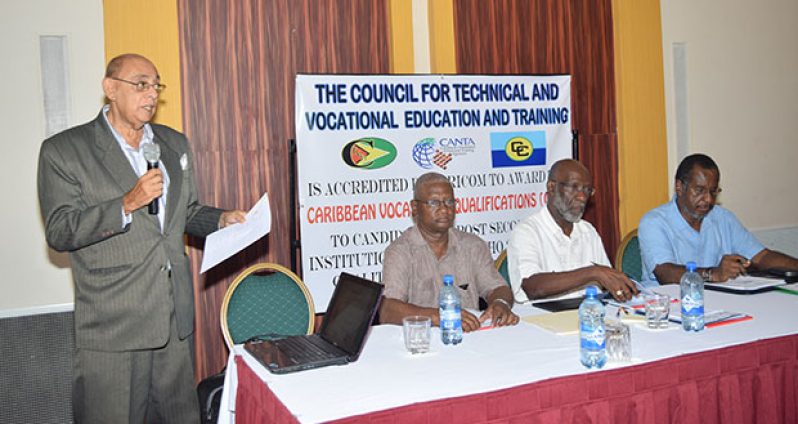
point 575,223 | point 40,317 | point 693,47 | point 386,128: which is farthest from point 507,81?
point 40,317

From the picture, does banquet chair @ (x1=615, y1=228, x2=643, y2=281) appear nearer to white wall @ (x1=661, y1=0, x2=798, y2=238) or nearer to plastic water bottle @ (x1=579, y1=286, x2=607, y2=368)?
white wall @ (x1=661, y1=0, x2=798, y2=238)

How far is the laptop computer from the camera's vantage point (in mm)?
2406

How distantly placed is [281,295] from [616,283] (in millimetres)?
1663

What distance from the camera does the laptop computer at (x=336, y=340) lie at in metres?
2.41

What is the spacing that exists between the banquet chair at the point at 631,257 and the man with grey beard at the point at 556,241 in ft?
2.03

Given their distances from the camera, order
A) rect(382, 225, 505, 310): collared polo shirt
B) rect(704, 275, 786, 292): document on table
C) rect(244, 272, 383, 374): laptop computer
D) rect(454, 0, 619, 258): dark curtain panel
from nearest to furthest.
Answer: rect(244, 272, 383, 374): laptop computer, rect(382, 225, 505, 310): collared polo shirt, rect(704, 275, 786, 292): document on table, rect(454, 0, 619, 258): dark curtain panel

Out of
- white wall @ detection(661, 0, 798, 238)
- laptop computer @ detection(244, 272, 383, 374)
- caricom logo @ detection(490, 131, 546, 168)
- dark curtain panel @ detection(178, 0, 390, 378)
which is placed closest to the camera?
laptop computer @ detection(244, 272, 383, 374)

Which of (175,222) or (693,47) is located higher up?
(693,47)

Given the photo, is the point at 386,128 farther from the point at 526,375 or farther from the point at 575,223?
the point at 526,375

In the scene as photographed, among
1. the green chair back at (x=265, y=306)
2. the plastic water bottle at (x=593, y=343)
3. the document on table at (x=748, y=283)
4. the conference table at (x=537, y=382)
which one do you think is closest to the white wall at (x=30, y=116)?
the green chair back at (x=265, y=306)

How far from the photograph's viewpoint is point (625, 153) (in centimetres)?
566

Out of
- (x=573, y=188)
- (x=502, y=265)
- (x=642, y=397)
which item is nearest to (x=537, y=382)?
(x=642, y=397)

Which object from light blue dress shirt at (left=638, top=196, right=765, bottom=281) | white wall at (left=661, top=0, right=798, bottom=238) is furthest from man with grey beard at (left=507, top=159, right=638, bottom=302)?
white wall at (left=661, top=0, right=798, bottom=238)

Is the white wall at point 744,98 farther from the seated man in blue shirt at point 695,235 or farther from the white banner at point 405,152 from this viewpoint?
the seated man in blue shirt at point 695,235
